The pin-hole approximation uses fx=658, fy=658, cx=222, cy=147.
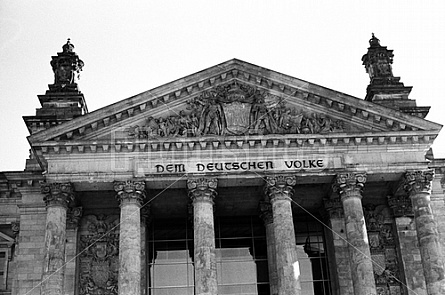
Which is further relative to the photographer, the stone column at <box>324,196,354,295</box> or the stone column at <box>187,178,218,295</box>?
the stone column at <box>324,196,354,295</box>

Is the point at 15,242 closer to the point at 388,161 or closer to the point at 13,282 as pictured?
the point at 13,282

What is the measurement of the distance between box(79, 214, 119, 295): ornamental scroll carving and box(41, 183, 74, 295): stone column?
2.51 meters

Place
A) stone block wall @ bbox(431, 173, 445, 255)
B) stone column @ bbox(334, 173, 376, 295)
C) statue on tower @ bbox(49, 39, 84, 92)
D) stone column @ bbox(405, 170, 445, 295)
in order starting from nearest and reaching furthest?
stone column @ bbox(334, 173, 376, 295)
stone column @ bbox(405, 170, 445, 295)
stone block wall @ bbox(431, 173, 445, 255)
statue on tower @ bbox(49, 39, 84, 92)

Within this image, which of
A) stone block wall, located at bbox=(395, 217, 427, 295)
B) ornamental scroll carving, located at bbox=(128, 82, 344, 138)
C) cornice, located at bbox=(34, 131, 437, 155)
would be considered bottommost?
stone block wall, located at bbox=(395, 217, 427, 295)

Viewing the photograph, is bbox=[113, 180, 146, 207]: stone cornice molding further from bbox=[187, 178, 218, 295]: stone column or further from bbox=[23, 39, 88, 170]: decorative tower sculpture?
bbox=[23, 39, 88, 170]: decorative tower sculpture

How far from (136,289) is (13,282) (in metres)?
6.51

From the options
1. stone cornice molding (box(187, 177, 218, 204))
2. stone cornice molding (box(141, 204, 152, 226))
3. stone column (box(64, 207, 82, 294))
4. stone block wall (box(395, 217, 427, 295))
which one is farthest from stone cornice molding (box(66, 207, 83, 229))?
stone block wall (box(395, 217, 427, 295))

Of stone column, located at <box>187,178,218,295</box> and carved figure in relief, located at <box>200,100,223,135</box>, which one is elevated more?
carved figure in relief, located at <box>200,100,223,135</box>

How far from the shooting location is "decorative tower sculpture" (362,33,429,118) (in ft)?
103

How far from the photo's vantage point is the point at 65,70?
32.8 m

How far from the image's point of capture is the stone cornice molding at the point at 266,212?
29.6 meters

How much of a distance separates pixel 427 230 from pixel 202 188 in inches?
368

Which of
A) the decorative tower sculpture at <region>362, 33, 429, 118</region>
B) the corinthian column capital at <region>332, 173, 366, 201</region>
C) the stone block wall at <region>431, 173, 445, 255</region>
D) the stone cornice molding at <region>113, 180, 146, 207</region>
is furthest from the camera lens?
the decorative tower sculpture at <region>362, 33, 429, 118</region>

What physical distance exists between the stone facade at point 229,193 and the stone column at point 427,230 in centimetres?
6
